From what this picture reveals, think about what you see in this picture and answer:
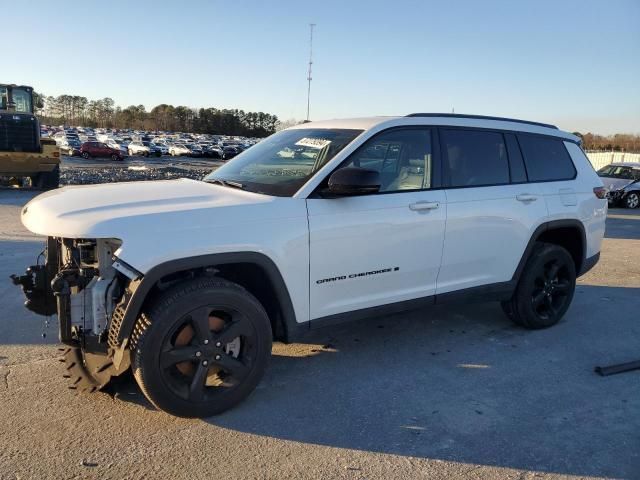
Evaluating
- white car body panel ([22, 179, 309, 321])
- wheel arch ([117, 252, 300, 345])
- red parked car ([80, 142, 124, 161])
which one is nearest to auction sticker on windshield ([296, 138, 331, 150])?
white car body panel ([22, 179, 309, 321])

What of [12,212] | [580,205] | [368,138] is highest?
[368,138]

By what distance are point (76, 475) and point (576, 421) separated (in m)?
2.91

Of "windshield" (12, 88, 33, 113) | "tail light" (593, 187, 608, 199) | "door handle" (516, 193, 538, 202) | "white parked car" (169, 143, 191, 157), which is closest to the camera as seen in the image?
"door handle" (516, 193, 538, 202)

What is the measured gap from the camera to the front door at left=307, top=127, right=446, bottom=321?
143 inches

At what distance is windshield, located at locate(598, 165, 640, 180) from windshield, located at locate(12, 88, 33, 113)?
1977 cm

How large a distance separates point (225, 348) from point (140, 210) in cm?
98

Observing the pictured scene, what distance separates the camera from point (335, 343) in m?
4.66

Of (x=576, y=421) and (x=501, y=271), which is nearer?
(x=576, y=421)

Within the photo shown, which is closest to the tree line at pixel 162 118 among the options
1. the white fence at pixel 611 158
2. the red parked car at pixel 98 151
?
the red parked car at pixel 98 151

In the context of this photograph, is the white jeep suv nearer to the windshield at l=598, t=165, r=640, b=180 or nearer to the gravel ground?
the gravel ground

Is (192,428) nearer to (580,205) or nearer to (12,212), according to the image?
(580,205)

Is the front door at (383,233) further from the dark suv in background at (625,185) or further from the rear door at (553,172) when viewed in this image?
the dark suv in background at (625,185)

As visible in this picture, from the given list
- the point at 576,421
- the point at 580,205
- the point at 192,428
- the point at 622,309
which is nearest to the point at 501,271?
the point at 580,205

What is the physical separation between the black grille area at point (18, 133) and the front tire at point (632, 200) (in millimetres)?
19626
